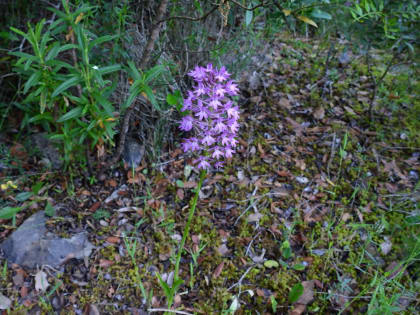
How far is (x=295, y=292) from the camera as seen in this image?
2123 millimetres

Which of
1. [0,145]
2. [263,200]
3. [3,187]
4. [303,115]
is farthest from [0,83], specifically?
[303,115]

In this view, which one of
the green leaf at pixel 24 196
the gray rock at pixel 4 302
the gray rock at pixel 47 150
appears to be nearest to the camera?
the gray rock at pixel 4 302

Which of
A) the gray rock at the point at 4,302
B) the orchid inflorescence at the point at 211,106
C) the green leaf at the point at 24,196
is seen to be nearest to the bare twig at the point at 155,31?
the orchid inflorescence at the point at 211,106

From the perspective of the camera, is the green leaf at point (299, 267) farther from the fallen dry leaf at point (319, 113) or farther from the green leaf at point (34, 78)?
the green leaf at point (34, 78)

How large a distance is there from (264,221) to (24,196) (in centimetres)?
175

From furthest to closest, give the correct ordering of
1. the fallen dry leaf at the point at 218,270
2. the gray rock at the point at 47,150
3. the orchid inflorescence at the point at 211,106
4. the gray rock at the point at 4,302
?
1. the gray rock at the point at 47,150
2. the fallen dry leaf at the point at 218,270
3. the gray rock at the point at 4,302
4. the orchid inflorescence at the point at 211,106

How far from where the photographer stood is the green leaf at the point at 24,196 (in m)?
2.45

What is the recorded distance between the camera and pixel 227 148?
70.7 inches

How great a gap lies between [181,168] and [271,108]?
114 cm

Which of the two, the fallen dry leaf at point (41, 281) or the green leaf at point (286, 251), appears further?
the green leaf at point (286, 251)

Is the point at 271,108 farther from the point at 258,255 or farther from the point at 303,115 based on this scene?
the point at 258,255

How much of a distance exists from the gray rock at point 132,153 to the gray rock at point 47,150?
51 cm

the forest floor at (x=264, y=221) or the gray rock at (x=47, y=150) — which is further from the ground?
the gray rock at (x=47, y=150)

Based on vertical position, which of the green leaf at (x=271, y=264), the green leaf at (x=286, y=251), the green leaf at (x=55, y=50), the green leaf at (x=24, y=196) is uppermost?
the green leaf at (x=55, y=50)
